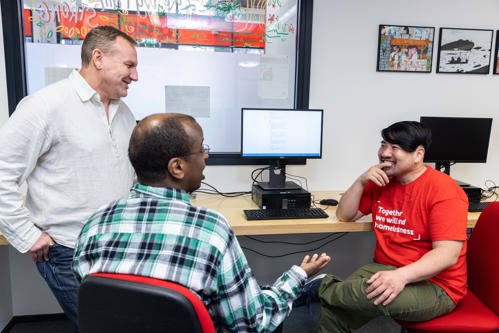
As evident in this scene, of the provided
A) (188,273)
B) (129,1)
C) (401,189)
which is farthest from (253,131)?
(188,273)

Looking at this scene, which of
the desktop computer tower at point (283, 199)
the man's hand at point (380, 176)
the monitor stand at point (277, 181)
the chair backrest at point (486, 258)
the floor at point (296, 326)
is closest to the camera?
the chair backrest at point (486, 258)

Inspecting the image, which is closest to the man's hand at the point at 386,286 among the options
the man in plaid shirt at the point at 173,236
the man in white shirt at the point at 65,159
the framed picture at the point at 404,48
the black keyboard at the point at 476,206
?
the man in plaid shirt at the point at 173,236

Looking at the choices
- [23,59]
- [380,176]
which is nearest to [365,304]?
[380,176]

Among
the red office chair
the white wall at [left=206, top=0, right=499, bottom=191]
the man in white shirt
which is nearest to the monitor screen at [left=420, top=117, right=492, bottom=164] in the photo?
the white wall at [left=206, top=0, right=499, bottom=191]

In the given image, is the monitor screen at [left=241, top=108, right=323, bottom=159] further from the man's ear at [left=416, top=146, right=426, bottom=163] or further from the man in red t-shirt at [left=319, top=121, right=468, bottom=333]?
the man's ear at [left=416, top=146, right=426, bottom=163]

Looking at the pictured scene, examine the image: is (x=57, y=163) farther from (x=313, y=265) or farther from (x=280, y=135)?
(x=280, y=135)

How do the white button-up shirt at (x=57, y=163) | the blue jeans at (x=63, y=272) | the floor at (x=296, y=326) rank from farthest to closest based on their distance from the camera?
the floor at (x=296, y=326), the blue jeans at (x=63, y=272), the white button-up shirt at (x=57, y=163)

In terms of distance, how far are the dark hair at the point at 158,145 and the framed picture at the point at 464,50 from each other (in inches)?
89.0

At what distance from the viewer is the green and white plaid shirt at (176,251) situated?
89cm

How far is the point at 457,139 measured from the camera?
8.04ft

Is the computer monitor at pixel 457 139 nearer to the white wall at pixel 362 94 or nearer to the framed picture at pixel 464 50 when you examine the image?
the white wall at pixel 362 94

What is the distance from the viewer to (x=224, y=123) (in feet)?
8.38

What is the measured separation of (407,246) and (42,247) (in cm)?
147

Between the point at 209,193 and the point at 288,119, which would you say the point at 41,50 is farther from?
the point at 288,119
